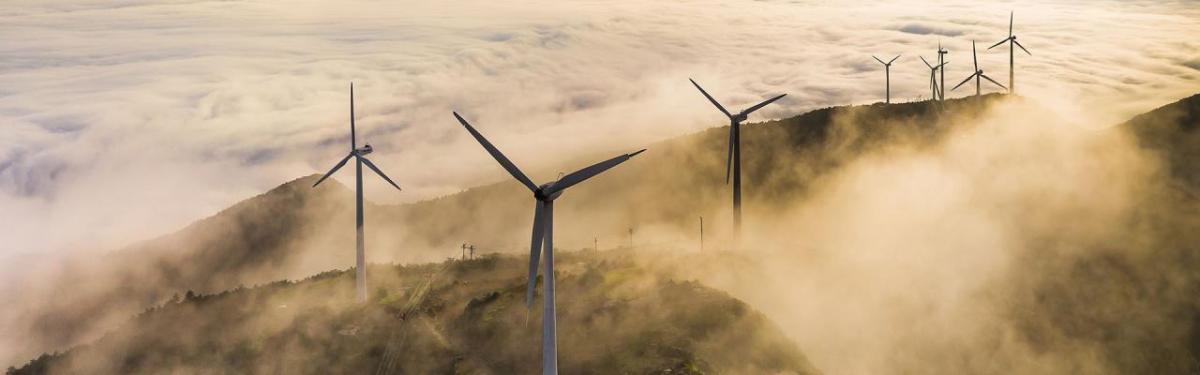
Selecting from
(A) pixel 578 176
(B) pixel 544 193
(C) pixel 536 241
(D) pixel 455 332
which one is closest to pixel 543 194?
(B) pixel 544 193

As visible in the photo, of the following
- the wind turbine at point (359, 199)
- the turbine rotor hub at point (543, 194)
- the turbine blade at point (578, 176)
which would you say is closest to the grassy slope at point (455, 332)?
the wind turbine at point (359, 199)

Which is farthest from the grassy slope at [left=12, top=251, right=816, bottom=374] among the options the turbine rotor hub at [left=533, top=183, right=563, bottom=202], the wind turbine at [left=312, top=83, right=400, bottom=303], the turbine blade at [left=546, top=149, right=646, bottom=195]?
the turbine rotor hub at [left=533, top=183, right=563, bottom=202]

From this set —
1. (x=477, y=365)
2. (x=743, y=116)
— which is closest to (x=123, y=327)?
(x=477, y=365)

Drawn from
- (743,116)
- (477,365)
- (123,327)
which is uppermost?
(743,116)

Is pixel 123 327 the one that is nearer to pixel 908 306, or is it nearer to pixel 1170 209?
A: pixel 908 306

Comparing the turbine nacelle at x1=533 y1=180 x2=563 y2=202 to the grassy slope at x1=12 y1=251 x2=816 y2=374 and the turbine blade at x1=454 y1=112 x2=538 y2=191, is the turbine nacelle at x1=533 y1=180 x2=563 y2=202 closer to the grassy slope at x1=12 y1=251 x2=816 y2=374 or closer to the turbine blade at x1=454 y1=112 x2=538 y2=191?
the turbine blade at x1=454 y1=112 x2=538 y2=191

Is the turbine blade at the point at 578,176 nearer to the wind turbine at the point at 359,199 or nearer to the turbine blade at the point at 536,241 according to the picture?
the turbine blade at the point at 536,241

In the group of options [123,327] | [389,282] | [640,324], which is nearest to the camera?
[640,324]

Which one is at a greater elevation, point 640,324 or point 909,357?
point 640,324
